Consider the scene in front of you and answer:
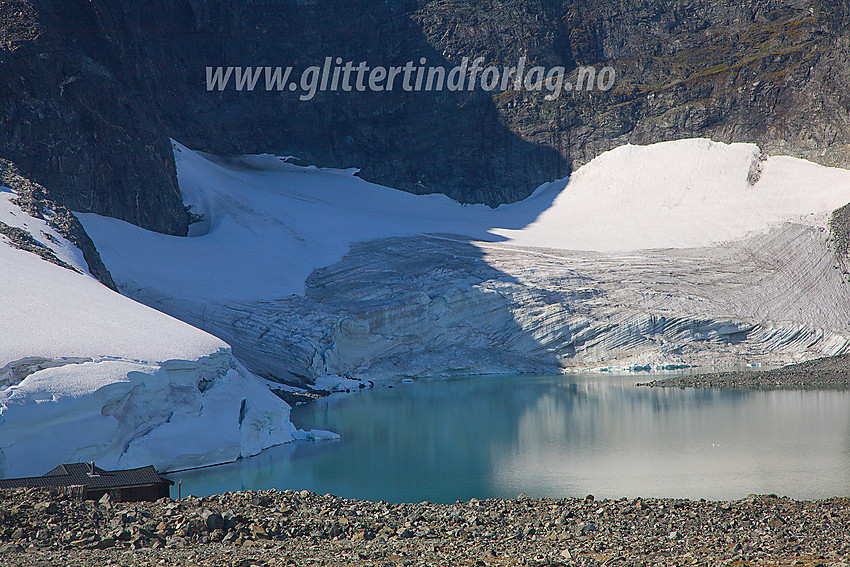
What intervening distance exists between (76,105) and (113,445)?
62.7ft

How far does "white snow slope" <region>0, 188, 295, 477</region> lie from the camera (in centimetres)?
1255

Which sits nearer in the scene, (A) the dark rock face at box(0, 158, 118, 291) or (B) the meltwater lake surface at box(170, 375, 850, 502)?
(B) the meltwater lake surface at box(170, 375, 850, 502)

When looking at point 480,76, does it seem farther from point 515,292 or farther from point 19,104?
point 19,104

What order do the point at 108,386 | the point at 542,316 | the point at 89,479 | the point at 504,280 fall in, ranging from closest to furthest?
1. the point at 89,479
2. the point at 108,386
3. the point at 542,316
4. the point at 504,280

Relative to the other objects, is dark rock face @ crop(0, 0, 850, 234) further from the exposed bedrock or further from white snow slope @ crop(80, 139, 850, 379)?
the exposed bedrock

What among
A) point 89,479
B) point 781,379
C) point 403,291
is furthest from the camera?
point 403,291

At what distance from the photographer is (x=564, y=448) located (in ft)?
52.3

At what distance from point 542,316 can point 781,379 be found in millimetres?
7393

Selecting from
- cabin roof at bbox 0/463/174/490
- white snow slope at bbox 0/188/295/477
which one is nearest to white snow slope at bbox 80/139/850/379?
white snow slope at bbox 0/188/295/477

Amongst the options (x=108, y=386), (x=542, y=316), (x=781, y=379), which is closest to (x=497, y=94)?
(x=542, y=316)

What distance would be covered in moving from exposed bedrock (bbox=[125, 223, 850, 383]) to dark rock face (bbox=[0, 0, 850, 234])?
10706mm

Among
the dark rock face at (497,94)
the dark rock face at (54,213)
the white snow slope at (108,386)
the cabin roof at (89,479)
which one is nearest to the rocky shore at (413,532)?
the cabin roof at (89,479)

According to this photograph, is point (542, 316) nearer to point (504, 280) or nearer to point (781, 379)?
point (504, 280)

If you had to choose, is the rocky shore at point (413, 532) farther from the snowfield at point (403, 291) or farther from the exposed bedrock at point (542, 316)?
the exposed bedrock at point (542, 316)
